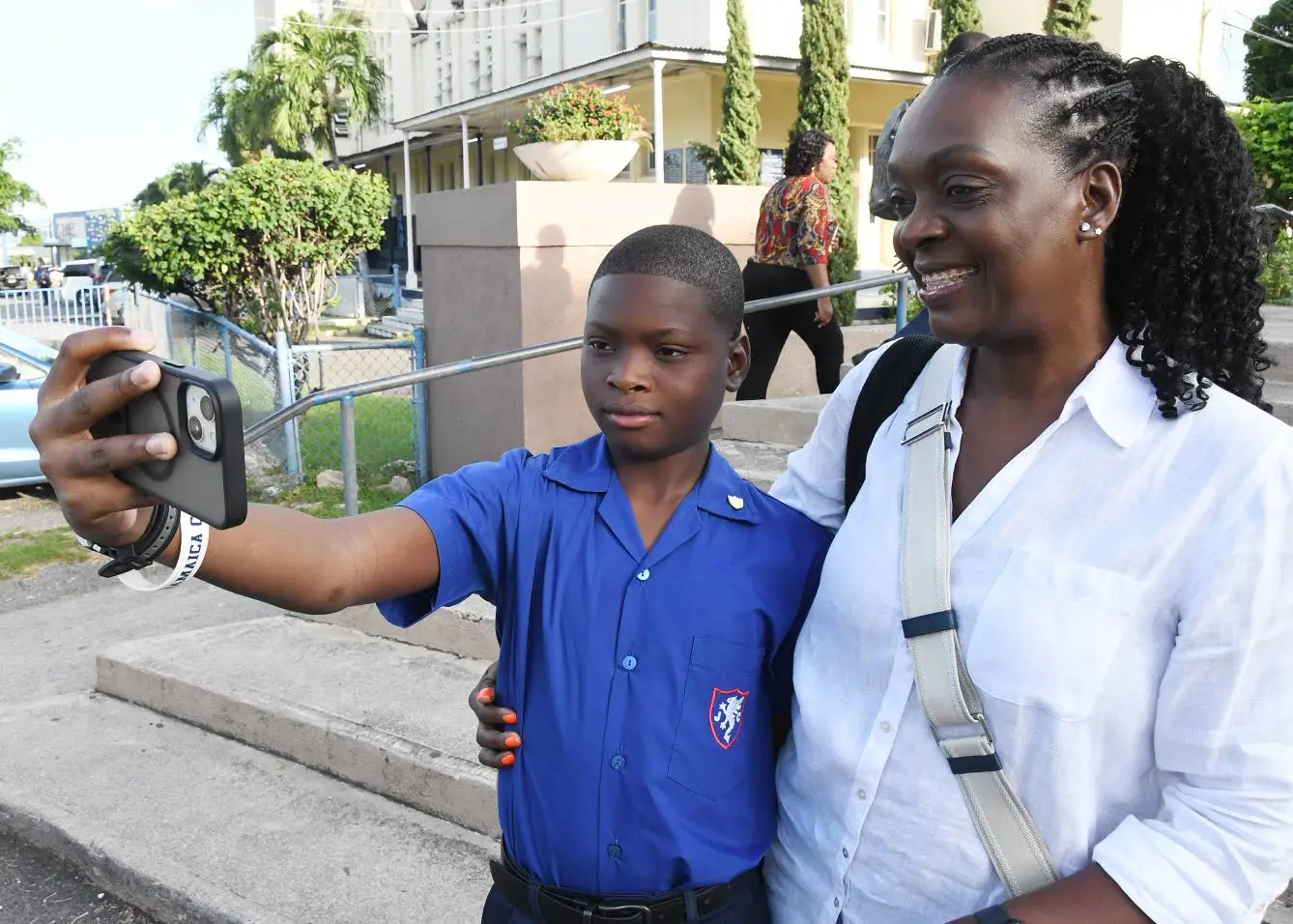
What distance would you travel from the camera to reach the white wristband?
1.18 metres

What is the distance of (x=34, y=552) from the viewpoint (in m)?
7.00

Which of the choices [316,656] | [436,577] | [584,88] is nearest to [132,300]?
[584,88]

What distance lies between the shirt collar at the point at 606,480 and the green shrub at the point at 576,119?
5.29 m

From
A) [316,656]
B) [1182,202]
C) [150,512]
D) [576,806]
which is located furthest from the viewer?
[316,656]

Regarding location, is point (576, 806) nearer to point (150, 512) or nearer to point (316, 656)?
point (150, 512)

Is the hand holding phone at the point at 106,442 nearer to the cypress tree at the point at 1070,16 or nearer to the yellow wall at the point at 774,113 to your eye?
the cypress tree at the point at 1070,16

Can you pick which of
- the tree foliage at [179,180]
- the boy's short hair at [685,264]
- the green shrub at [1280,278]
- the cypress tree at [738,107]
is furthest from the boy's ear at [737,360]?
the tree foliage at [179,180]

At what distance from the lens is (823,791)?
1.44m

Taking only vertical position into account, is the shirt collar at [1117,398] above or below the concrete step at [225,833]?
above

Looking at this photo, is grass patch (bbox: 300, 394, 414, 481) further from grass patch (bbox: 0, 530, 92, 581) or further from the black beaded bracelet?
the black beaded bracelet

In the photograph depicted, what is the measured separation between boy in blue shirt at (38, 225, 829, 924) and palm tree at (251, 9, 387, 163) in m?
→ 34.0

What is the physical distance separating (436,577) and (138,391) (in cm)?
63

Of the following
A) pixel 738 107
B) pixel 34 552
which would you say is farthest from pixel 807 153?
pixel 738 107

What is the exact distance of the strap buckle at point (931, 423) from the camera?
4.74 feet
